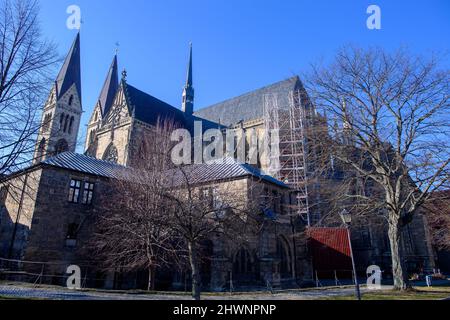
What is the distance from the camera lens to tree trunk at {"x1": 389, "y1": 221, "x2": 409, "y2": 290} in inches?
565

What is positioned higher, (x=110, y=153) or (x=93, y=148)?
(x=93, y=148)

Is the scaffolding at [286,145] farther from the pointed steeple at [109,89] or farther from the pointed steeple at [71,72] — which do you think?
the pointed steeple at [71,72]

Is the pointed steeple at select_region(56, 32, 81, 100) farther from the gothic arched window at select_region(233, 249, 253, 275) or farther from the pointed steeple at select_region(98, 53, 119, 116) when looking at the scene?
the gothic arched window at select_region(233, 249, 253, 275)

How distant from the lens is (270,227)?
60.8 ft

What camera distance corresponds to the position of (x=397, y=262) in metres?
14.9

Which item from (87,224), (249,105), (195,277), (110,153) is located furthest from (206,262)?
(249,105)

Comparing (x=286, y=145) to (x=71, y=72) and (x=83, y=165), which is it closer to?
(x=83, y=165)

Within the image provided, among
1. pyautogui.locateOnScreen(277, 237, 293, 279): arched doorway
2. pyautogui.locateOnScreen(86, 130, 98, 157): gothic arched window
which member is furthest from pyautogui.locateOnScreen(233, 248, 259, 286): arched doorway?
pyautogui.locateOnScreen(86, 130, 98, 157): gothic arched window

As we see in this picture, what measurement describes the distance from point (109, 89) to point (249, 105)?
2659cm

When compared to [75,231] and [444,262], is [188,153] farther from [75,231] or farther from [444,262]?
[444,262]

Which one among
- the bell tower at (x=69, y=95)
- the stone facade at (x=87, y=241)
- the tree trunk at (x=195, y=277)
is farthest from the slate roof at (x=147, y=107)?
the tree trunk at (x=195, y=277)

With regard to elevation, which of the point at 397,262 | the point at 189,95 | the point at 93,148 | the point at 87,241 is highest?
the point at 189,95

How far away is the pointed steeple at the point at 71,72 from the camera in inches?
1766

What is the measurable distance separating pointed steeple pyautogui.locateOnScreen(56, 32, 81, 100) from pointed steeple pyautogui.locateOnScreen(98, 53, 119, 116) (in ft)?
14.3
